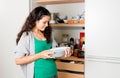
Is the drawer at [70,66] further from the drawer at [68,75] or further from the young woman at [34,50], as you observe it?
the young woman at [34,50]

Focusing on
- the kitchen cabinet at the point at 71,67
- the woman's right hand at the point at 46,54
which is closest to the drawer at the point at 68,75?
the kitchen cabinet at the point at 71,67

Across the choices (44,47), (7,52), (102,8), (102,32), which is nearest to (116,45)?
(102,32)

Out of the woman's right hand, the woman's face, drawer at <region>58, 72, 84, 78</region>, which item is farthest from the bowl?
drawer at <region>58, 72, 84, 78</region>

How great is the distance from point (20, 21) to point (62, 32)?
0.60m

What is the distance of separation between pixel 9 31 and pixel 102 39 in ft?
3.93

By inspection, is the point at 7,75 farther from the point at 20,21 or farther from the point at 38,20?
the point at 38,20

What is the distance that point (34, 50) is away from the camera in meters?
1.59

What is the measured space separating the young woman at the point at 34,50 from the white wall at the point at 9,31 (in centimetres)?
82

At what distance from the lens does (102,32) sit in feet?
6.70

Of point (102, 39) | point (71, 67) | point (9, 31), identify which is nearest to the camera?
point (102, 39)

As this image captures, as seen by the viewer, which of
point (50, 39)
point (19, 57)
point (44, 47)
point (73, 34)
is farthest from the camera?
point (73, 34)

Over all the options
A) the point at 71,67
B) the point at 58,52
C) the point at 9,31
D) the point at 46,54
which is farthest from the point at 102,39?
the point at 9,31

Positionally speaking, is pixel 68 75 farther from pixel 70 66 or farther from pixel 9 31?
pixel 9 31

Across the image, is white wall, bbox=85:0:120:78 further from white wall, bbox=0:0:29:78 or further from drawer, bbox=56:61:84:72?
white wall, bbox=0:0:29:78
